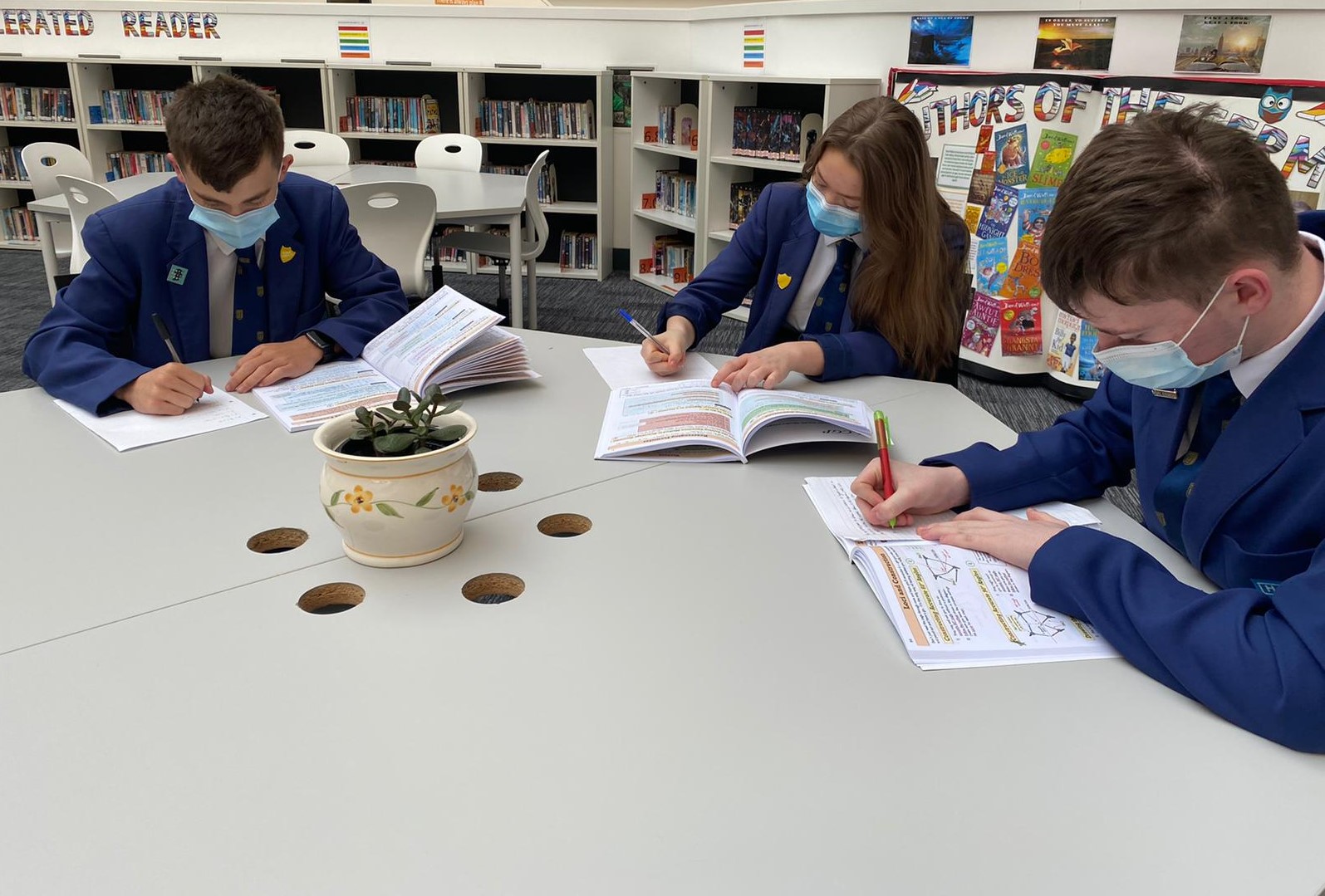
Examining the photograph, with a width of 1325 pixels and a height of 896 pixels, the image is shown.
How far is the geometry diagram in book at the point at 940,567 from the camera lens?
0.98 metres

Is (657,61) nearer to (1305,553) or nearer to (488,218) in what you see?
(488,218)

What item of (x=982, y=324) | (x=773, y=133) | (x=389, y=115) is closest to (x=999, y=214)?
(x=982, y=324)

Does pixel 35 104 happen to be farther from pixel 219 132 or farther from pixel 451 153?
pixel 219 132

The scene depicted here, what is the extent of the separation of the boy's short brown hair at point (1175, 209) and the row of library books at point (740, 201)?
4107mm

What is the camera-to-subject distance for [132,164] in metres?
5.93

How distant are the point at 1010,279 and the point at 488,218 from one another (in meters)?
2.06

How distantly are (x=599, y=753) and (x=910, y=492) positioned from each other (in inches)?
21.3

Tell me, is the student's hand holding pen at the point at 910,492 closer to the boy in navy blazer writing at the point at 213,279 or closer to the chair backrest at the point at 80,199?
the boy in navy blazer writing at the point at 213,279

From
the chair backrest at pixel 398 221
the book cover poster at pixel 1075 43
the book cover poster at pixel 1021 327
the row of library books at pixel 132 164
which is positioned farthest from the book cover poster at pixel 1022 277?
the row of library books at pixel 132 164

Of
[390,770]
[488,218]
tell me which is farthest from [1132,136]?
[488,218]

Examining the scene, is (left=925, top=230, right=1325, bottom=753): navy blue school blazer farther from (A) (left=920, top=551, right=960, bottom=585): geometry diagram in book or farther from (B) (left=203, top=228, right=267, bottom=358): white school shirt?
(B) (left=203, top=228, right=267, bottom=358): white school shirt

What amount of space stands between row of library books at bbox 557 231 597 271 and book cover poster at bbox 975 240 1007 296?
8.83 ft

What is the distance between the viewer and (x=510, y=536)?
1.07m

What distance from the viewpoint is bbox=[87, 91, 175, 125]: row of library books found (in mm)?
5816
